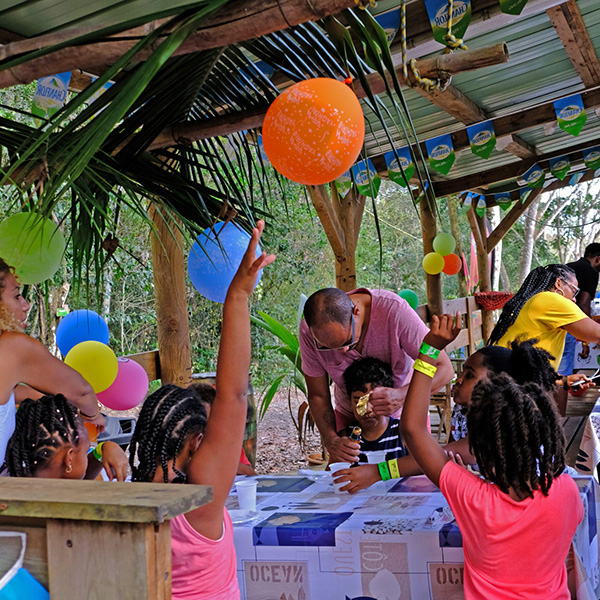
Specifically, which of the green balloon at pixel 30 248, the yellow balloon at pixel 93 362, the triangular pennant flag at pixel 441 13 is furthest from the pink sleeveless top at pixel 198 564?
the triangular pennant flag at pixel 441 13

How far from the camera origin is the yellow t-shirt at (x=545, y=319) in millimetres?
3441

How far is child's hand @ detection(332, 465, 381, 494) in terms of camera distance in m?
2.29

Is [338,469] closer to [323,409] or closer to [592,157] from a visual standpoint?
[323,409]

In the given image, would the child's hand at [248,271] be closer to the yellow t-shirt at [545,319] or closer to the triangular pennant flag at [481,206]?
the yellow t-shirt at [545,319]

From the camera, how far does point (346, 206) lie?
18.9ft

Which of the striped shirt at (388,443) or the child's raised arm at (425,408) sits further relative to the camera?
the striped shirt at (388,443)

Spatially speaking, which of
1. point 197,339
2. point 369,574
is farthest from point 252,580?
point 197,339

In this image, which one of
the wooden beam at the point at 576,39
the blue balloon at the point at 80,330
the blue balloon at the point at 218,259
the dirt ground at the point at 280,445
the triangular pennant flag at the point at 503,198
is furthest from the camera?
the triangular pennant flag at the point at 503,198

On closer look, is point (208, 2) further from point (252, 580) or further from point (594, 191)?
point (594, 191)

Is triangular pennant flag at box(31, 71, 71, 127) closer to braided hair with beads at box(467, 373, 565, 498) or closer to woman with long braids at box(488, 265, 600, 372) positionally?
braided hair with beads at box(467, 373, 565, 498)

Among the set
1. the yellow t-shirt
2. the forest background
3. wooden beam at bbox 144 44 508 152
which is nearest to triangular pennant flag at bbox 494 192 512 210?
the forest background

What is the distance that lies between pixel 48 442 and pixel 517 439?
1223mm

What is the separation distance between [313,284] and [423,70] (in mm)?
10304

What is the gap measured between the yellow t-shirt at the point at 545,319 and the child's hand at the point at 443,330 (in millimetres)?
1719
